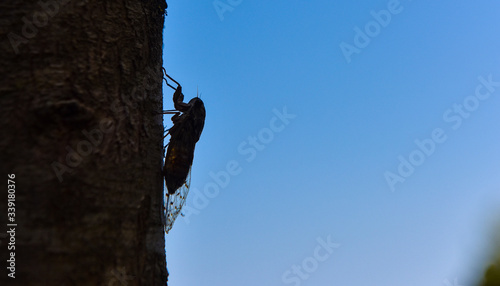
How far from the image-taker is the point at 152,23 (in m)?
1.77

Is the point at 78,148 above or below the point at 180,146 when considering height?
below

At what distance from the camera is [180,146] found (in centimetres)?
306

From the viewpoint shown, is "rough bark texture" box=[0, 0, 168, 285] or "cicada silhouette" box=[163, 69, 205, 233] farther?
"cicada silhouette" box=[163, 69, 205, 233]

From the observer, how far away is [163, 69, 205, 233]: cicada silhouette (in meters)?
2.78

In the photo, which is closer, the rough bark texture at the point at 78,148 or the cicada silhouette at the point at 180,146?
the rough bark texture at the point at 78,148

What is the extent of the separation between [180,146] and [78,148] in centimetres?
175

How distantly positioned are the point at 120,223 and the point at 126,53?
1.85 feet

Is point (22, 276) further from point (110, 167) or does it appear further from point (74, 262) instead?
point (110, 167)

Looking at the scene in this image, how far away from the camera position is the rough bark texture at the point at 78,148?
48.2 inches

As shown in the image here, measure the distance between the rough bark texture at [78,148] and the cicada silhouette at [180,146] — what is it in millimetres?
821

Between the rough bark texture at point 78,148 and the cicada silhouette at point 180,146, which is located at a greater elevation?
the cicada silhouette at point 180,146

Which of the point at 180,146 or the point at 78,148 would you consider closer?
the point at 78,148

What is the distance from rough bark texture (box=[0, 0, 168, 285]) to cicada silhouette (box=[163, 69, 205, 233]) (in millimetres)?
821

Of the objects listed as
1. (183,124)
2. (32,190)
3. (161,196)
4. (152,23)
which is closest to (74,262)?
(32,190)
